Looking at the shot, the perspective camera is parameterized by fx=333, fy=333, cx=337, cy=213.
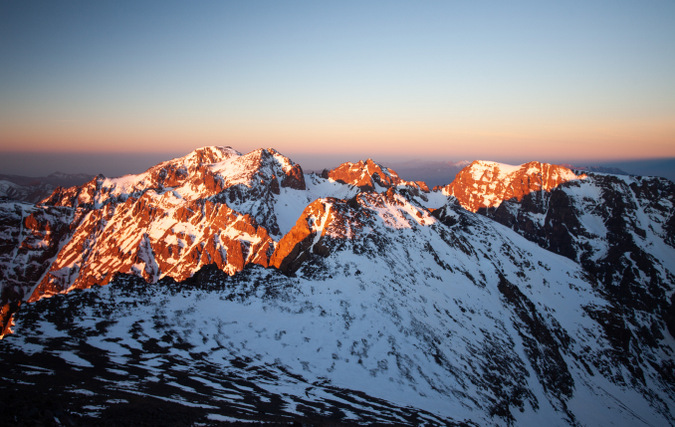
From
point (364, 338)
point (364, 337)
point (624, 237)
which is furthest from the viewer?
point (624, 237)

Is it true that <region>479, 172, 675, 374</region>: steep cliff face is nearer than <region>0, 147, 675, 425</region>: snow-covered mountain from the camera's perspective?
No

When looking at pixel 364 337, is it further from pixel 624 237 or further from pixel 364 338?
pixel 624 237

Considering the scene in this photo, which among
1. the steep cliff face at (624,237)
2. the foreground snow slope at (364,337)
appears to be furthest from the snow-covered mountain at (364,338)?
the steep cliff face at (624,237)

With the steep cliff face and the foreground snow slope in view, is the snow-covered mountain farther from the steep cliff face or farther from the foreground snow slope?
the steep cliff face

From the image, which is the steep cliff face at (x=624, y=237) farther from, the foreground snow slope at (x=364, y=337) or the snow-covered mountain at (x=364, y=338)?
the foreground snow slope at (x=364, y=337)

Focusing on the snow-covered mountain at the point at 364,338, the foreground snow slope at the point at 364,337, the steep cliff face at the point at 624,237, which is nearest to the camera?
the snow-covered mountain at the point at 364,338

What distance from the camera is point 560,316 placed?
279 feet

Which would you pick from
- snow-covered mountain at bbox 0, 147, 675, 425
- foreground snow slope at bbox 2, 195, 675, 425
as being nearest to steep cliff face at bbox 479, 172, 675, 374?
snow-covered mountain at bbox 0, 147, 675, 425

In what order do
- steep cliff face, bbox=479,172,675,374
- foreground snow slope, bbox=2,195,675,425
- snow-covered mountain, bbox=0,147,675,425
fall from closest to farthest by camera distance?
snow-covered mountain, bbox=0,147,675,425, foreground snow slope, bbox=2,195,675,425, steep cliff face, bbox=479,172,675,374

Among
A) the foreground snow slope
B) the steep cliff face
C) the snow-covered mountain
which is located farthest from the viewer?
the steep cliff face

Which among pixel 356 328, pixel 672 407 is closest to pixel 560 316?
pixel 672 407

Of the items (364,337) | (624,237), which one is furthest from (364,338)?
(624,237)

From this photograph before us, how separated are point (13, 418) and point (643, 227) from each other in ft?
748

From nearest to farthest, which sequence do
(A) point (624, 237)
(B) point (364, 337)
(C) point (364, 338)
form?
(C) point (364, 338), (B) point (364, 337), (A) point (624, 237)
